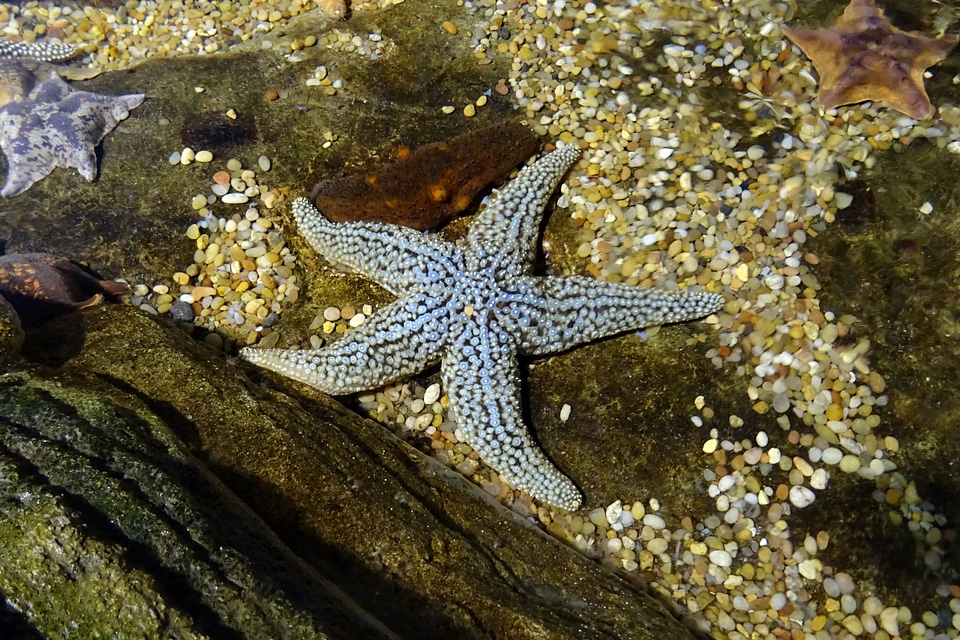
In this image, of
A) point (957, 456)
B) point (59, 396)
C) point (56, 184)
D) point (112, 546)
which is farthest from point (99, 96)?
point (957, 456)

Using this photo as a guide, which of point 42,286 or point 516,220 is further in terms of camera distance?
point 516,220

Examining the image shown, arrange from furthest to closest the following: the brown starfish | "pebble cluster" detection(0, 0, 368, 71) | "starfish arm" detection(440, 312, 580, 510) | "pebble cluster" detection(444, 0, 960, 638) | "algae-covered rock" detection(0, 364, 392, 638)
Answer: "pebble cluster" detection(0, 0, 368, 71) → the brown starfish → "starfish arm" detection(440, 312, 580, 510) → "pebble cluster" detection(444, 0, 960, 638) → "algae-covered rock" detection(0, 364, 392, 638)

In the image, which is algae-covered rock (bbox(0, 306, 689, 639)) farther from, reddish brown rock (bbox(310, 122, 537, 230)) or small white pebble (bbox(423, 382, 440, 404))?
reddish brown rock (bbox(310, 122, 537, 230))

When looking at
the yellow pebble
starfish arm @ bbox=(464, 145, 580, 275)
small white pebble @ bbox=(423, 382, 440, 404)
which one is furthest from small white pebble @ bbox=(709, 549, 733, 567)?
starfish arm @ bbox=(464, 145, 580, 275)

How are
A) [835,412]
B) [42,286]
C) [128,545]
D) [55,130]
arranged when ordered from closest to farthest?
[128,545]
[835,412]
[42,286]
[55,130]

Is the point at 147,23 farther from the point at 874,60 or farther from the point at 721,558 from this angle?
the point at 721,558

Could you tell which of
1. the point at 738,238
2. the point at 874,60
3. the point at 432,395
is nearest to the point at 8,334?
the point at 432,395

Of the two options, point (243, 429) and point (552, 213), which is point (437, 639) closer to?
point (243, 429)
